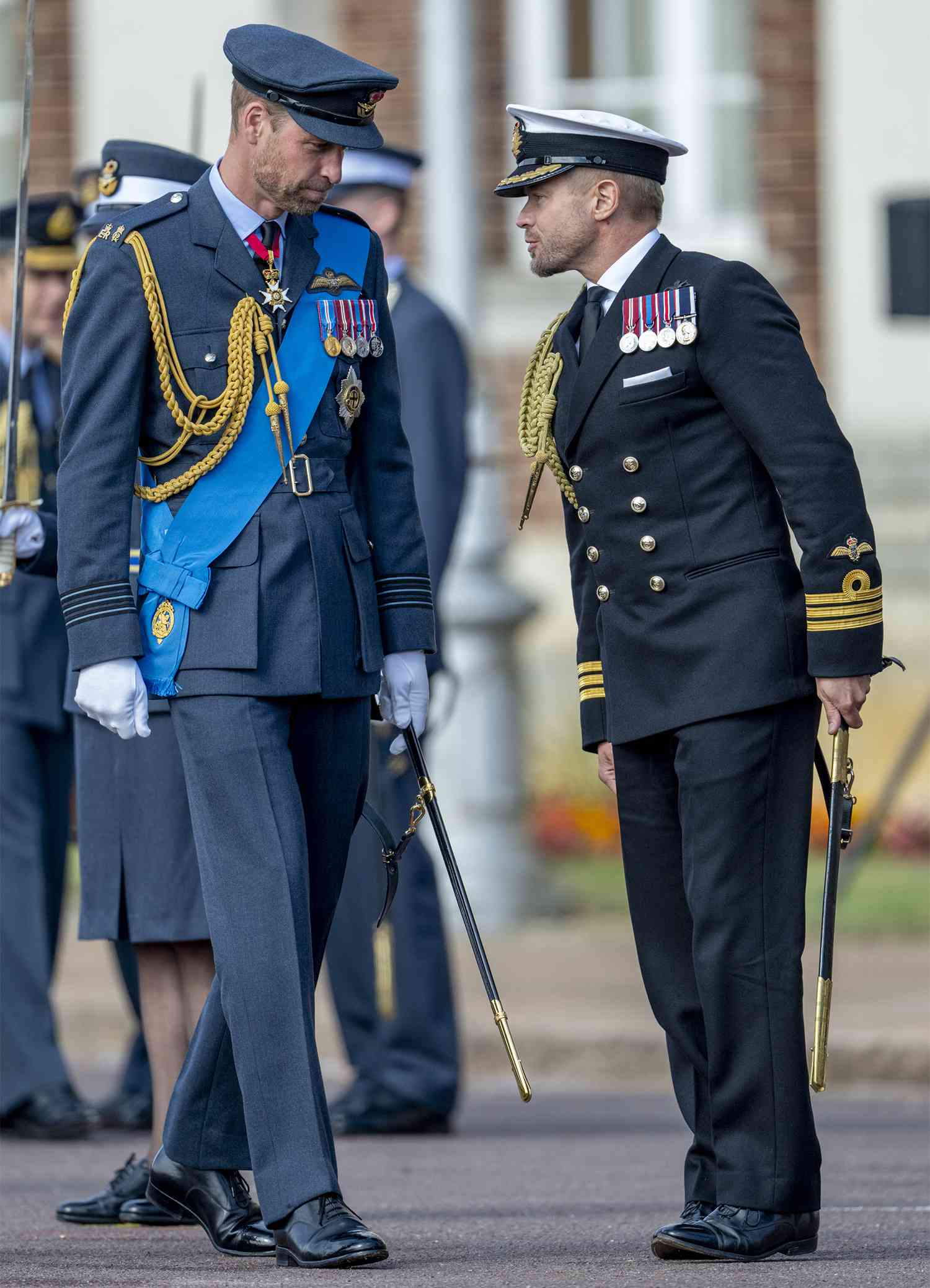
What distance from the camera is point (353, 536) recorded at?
4.96 metres

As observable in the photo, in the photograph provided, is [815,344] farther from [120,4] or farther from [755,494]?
[755,494]

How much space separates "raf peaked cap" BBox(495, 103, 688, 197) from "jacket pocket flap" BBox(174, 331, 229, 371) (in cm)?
59

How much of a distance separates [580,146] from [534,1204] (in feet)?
7.20

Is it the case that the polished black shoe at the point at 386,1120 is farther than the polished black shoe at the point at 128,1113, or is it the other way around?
the polished black shoe at the point at 128,1113

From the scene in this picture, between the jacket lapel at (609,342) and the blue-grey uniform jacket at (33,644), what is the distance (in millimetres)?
2520

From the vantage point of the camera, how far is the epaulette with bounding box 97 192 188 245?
4.96 meters

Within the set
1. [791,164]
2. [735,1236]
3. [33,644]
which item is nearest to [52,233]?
[33,644]

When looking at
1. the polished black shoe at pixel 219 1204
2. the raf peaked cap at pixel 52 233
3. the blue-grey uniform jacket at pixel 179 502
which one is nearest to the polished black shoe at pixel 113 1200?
the polished black shoe at pixel 219 1204

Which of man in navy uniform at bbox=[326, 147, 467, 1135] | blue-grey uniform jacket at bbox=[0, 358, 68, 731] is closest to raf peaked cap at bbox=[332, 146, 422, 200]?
man in navy uniform at bbox=[326, 147, 467, 1135]

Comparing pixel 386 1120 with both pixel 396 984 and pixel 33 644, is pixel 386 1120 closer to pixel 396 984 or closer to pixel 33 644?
pixel 396 984

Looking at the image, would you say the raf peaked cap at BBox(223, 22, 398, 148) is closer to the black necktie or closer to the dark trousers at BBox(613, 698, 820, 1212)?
the black necktie

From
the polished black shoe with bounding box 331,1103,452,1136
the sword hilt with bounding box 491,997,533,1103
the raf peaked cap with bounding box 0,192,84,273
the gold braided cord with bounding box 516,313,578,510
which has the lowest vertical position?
the polished black shoe with bounding box 331,1103,452,1136

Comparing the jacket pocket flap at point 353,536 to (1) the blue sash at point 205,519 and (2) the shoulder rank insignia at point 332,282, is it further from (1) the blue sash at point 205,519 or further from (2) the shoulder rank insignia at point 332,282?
(2) the shoulder rank insignia at point 332,282

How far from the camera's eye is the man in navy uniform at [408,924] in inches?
276
